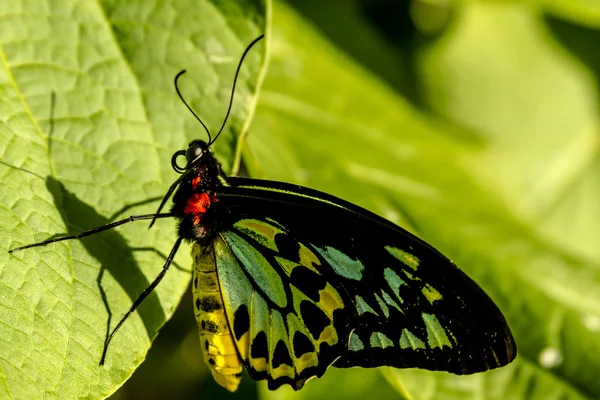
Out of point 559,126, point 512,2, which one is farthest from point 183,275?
point 559,126

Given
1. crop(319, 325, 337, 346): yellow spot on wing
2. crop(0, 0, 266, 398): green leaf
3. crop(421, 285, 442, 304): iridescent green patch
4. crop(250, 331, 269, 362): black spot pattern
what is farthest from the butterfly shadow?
crop(421, 285, 442, 304): iridescent green patch

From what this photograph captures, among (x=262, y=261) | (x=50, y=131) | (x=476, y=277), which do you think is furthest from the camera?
(x=476, y=277)

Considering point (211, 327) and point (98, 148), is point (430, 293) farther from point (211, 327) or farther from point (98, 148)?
point (98, 148)

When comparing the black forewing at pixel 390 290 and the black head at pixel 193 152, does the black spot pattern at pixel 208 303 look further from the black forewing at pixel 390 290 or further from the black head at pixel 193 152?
the black head at pixel 193 152

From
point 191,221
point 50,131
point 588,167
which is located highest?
point 588,167

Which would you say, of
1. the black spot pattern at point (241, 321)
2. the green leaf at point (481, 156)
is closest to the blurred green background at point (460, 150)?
the green leaf at point (481, 156)

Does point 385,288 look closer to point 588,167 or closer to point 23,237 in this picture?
point 23,237

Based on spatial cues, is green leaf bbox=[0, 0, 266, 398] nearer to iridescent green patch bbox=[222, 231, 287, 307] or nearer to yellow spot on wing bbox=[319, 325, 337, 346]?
iridescent green patch bbox=[222, 231, 287, 307]

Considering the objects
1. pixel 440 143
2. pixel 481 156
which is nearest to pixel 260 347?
pixel 440 143
